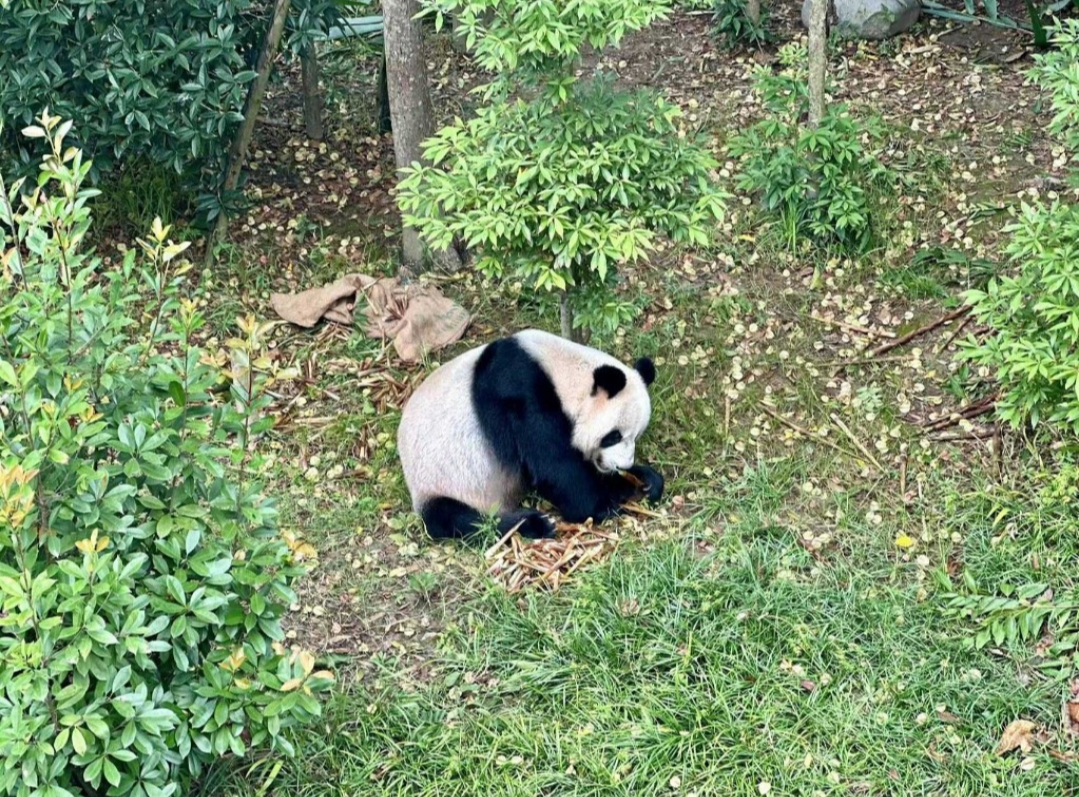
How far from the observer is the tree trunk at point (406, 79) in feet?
23.4

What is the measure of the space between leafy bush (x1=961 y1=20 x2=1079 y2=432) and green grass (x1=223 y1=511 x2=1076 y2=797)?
1023 mm

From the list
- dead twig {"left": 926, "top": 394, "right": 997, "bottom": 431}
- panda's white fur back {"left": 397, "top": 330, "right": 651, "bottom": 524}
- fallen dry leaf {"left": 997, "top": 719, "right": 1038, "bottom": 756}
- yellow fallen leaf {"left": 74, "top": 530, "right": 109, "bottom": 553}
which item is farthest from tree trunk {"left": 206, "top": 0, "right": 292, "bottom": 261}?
fallen dry leaf {"left": 997, "top": 719, "right": 1038, "bottom": 756}

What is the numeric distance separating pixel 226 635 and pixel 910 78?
6.12 metres

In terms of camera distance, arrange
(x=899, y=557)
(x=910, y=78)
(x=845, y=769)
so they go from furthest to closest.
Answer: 1. (x=910, y=78)
2. (x=899, y=557)
3. (x=845, y=769)

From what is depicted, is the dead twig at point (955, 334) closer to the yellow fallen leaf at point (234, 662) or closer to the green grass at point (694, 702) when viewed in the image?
the green grass at point (694, 702)

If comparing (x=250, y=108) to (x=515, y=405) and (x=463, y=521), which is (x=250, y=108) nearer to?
(x=515, y=405)

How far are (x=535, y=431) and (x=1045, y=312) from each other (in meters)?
2.24

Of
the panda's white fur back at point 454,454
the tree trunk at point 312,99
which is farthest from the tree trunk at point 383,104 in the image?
the panda's white fur back at point 454,454

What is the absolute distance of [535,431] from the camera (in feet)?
19.8

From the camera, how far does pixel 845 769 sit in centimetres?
479

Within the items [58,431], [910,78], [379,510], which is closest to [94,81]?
[379,510]

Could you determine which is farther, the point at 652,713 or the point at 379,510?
the point at 379,510

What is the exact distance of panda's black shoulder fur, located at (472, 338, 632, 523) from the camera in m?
6.03

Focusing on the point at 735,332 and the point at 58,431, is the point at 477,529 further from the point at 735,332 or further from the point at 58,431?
the point at 58,431
